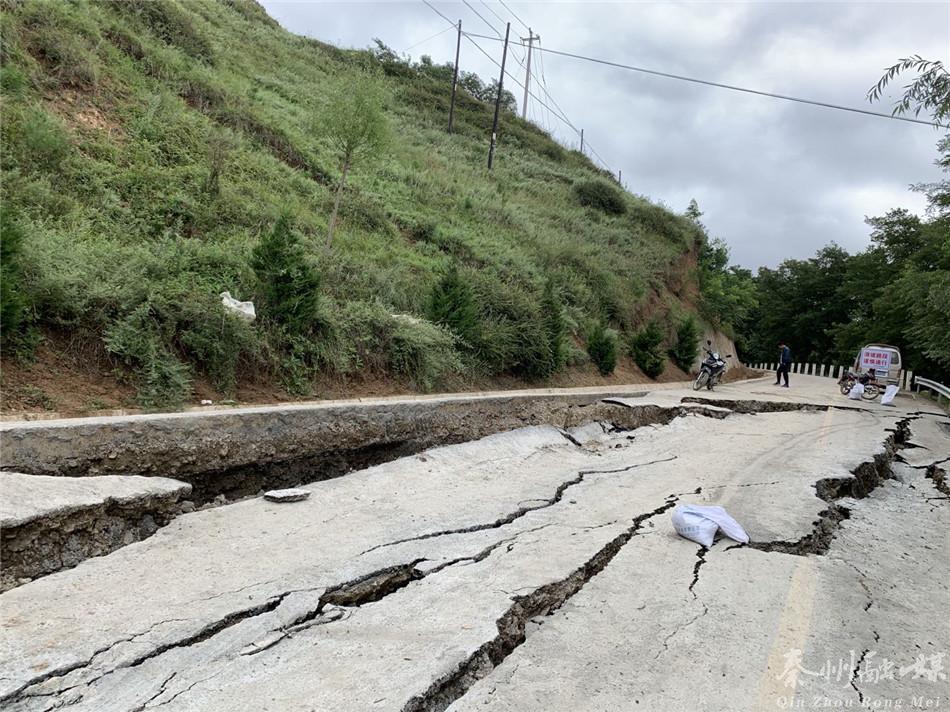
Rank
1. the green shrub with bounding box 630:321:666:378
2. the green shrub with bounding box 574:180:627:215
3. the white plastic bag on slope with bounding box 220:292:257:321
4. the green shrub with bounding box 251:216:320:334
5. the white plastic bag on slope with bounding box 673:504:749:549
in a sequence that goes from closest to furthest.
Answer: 1. the white plastic bag on slope with bounding box 673:504:749:549
2. the white plastic bag on slope with bounding box 220:292:257:321
3. the green shrub with bounding box 251:216:320:334
4. the green shrub with bounding box 630:321:666:378
5. the green shrub with bounding box 574:180:627:215

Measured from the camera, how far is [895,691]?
9.31 ft

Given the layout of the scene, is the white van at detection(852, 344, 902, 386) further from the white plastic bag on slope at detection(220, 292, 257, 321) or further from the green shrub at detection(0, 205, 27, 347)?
the green shrub at detection(0, 205, 27, 347)

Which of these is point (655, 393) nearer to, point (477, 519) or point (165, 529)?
point (477, 519)

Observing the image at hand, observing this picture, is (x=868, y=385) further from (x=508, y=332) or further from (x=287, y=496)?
(x=287, y=496)

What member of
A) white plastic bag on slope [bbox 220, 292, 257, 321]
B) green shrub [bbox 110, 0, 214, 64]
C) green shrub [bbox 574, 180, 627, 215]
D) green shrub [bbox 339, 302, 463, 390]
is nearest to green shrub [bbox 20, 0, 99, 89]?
green shrub [bbox 110, 0, 214, 64]

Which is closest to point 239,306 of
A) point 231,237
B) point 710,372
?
point 231,237

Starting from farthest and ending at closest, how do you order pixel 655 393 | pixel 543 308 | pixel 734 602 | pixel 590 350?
pixel 590 350 < pixel 543 308 < pixel 655 393 < pixel 734 602

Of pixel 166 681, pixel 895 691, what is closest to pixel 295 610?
pixel 166 681

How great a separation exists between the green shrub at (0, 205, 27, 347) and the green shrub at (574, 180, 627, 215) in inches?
1129

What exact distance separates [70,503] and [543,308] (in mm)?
12841

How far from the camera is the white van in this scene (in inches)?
780

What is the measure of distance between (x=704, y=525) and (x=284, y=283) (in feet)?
22.7

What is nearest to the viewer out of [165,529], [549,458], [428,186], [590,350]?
[165,529]

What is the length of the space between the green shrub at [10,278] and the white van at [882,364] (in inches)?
824
